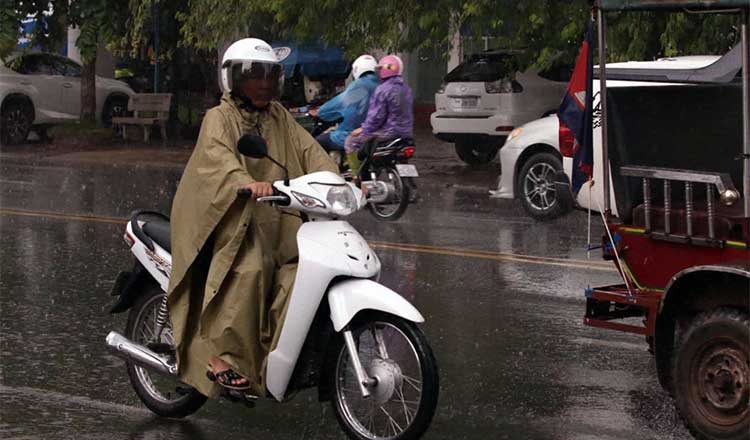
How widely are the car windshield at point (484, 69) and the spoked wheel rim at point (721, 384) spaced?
585 inches

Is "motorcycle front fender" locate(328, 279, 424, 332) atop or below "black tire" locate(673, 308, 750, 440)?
atop

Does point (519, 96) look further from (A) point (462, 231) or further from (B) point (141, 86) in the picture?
(B) point (141, 86)

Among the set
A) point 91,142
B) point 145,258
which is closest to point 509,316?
point 145,258

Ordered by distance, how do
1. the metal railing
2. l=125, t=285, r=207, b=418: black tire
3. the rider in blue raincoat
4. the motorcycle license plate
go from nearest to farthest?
the metal railing, l=125, t=285, r=207, b=418: black tire, the motorcycle license plate, the rider in blue raincoat

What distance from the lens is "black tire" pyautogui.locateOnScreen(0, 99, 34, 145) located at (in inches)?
1076

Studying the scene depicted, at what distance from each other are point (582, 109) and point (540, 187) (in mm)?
8557

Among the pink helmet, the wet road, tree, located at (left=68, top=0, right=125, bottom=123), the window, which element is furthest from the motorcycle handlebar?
the window

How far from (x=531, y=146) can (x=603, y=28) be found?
883cm

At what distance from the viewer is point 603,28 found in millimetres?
7316

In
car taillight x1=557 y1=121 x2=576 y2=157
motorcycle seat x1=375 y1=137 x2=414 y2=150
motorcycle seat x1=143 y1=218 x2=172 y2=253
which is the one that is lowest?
motorcycle seat x1=375 y1=137 x2=414 y2=150

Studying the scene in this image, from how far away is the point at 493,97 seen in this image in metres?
21.2

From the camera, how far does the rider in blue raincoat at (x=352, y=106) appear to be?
16.4 metres

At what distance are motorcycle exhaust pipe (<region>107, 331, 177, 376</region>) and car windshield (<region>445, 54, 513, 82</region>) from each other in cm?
1440

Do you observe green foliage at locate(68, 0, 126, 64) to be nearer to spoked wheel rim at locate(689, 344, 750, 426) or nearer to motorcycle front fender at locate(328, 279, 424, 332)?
motorcycle front fender at locate(328, 279, 424, 332)
